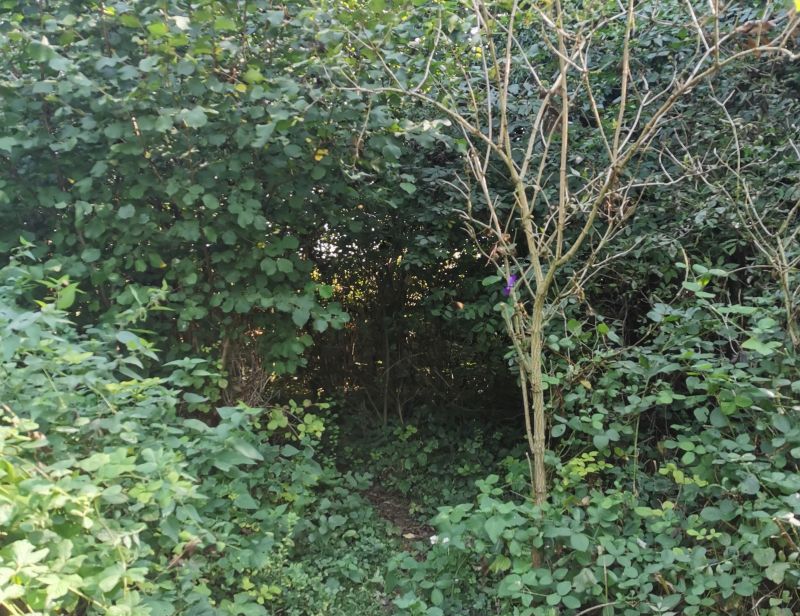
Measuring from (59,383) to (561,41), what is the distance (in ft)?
7.83

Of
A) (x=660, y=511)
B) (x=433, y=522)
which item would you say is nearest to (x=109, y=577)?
(x=433, y=522)

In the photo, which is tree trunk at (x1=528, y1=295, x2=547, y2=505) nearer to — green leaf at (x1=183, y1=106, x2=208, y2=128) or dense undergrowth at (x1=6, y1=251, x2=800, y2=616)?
dense undergrowth at (x1=6, y1=251, x2=800, y2=616)

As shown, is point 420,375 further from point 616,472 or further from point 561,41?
point 561,41

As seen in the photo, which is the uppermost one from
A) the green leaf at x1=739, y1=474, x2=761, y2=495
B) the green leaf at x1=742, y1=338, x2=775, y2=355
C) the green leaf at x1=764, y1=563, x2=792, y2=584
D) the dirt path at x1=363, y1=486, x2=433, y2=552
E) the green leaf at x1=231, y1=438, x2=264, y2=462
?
the green leaf at x1=742, y1=338, x2=775, y2=355

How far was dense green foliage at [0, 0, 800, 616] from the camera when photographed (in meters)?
2.16

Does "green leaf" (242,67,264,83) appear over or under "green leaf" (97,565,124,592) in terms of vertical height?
over

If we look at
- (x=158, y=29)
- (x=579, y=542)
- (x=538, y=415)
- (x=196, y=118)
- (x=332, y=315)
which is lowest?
(x=579, y=542)

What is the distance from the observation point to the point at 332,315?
3.42 m

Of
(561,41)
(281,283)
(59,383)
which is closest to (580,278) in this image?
(561,41)

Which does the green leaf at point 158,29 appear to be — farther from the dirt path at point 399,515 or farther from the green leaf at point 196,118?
the dirt path at point 399,515

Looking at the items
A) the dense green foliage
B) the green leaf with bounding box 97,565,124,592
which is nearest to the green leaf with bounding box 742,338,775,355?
the dense green foliage

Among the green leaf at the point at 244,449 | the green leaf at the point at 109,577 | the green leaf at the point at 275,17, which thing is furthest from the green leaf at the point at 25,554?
the green leaf at the point at 275,17

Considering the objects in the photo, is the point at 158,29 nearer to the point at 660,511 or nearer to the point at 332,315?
the point at 332,315

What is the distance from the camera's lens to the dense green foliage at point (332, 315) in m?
2.16
